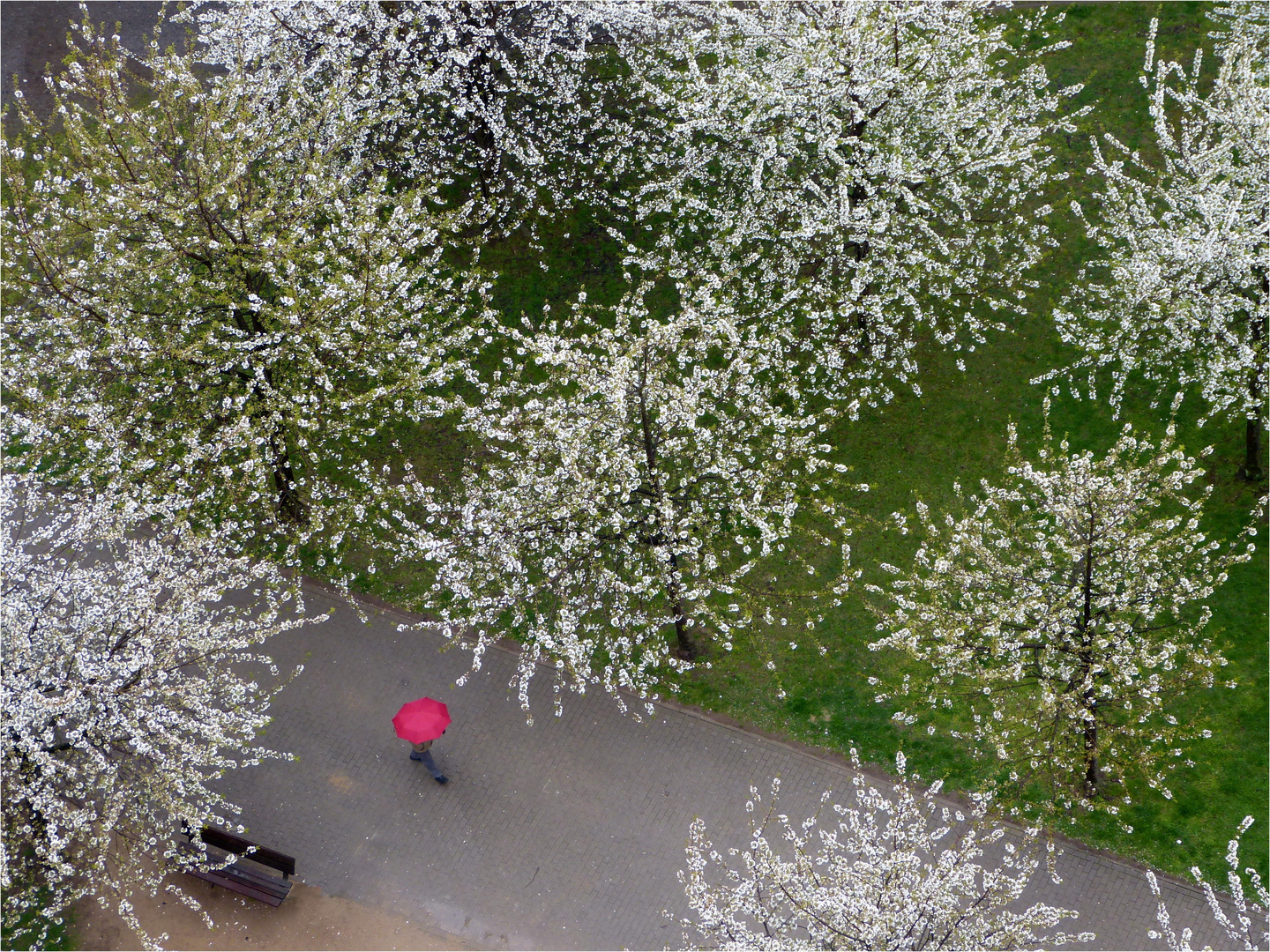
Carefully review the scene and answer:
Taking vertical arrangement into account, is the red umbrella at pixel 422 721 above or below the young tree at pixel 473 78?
below

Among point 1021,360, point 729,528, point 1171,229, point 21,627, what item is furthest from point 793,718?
point 21,627

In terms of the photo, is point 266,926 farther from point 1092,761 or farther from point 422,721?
point 1092,761

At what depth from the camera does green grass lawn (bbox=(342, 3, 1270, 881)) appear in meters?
12.2

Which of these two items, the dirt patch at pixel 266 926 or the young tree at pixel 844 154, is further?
the dirt patch at pixel 266 926

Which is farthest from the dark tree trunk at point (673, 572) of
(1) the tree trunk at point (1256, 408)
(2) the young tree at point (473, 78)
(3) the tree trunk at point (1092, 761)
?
(1) the tree trunk at point (1256, 408)

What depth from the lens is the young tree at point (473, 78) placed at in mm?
12500

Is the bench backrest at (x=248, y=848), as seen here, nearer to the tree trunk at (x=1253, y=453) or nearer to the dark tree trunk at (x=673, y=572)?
the dark tree trunk at (x=673, y=572)

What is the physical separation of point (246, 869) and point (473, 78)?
10787 millimetres

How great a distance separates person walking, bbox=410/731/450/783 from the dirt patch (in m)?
1.72

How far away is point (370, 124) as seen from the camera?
40.6ft

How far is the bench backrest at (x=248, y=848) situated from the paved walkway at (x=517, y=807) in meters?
0.49

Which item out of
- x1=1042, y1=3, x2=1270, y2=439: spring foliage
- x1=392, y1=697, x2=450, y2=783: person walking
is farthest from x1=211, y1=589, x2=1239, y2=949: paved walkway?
x1=1042, y1=3, x2=1270, y2=439: spring foliage

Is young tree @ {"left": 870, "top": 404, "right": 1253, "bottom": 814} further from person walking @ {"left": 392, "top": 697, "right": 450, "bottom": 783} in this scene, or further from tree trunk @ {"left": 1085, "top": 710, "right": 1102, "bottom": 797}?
person walking @ {"left": 392, "top": 697, "right": 450, "bottom": 783}

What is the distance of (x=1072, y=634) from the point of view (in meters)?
10.6
